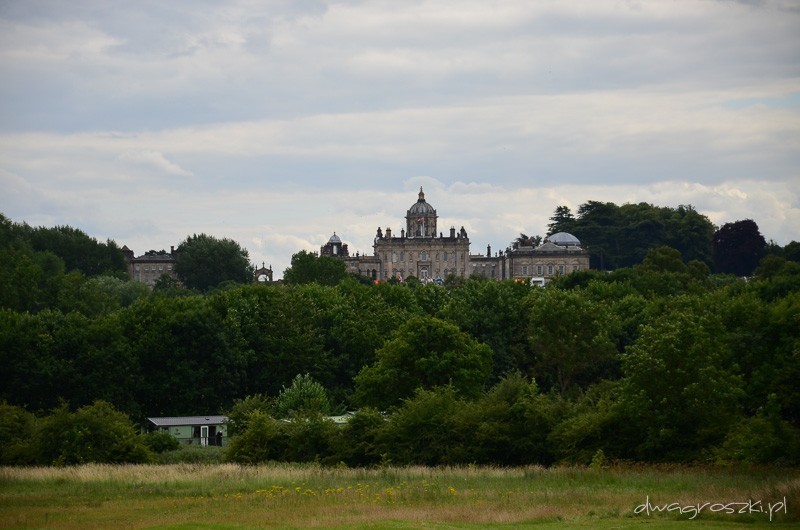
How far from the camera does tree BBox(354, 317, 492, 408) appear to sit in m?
72.1

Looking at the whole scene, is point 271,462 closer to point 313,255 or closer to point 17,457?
point 17,457

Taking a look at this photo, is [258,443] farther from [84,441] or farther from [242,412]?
[242,412]

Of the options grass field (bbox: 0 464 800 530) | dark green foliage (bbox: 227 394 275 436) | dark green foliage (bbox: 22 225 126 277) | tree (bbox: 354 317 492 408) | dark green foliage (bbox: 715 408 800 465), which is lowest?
grass field (bbox: 0 464 800 530)

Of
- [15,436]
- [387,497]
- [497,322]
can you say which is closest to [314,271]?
[497,322]

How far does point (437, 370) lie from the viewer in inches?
2869

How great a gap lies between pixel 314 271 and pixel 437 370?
4026 inches

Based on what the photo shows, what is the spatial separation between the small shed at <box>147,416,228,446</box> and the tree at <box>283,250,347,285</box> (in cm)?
9796

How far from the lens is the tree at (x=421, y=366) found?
237 feet

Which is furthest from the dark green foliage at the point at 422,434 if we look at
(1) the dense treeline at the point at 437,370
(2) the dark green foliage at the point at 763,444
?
(2) the dark green foliage at the point at 763,444

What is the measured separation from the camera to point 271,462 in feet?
179

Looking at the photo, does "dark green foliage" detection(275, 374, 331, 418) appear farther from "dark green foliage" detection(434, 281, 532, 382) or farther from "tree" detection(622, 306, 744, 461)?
"tree" detection(622, 306, 744, 461)

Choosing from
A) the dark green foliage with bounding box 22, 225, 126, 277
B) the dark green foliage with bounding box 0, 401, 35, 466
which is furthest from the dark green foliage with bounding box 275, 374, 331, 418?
the dark green foliage with bounding box 22, 225, 126, 277

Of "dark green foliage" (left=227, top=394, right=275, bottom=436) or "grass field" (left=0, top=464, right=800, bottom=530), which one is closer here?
"grass field" (left=0, top=464, right=800, bottom=530)

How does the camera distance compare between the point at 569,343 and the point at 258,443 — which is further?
the point at 569,343
